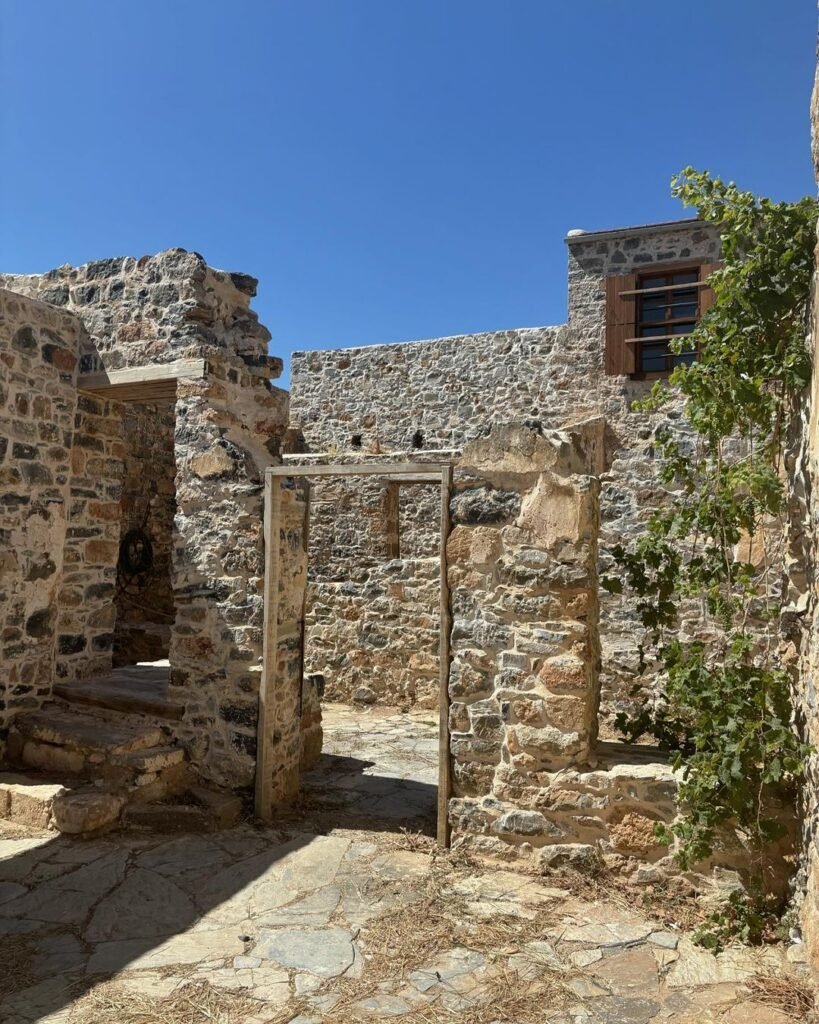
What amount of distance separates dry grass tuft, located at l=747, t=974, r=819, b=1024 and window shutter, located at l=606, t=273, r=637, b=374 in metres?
9.79

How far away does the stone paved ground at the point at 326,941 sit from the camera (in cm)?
321

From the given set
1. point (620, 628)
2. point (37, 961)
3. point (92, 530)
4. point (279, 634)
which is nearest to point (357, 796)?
point (279, 634)

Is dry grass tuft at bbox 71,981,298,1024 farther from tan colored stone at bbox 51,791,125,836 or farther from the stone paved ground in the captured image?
tan colored stone at bbox 51,791,125,836

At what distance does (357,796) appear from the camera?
5.97 metres

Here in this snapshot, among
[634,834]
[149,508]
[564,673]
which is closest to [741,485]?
[564,673]

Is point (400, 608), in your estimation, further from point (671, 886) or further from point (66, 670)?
point (671, 886)

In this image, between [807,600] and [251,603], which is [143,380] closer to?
[251,603]

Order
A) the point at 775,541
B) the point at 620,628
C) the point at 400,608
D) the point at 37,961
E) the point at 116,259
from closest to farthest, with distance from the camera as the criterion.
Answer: the point at 37,961 < the point at 775,541 < the point at 116,259 < the point at 620,628 < the point at 400,608

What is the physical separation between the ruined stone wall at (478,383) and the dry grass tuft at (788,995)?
25.5 feet

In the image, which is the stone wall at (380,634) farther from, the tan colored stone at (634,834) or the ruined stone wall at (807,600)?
the ruined stone wall at (807,600)

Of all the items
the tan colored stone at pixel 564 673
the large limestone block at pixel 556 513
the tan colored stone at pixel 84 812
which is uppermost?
the large limestone block at pixel 556 513

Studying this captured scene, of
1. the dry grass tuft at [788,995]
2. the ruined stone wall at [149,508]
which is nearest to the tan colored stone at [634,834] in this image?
the dry grass tuft at [788,995]

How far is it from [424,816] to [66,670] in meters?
3.21

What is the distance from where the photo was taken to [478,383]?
43.0 ft
